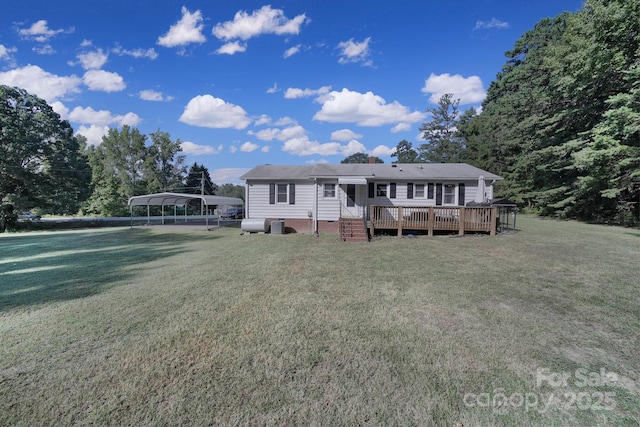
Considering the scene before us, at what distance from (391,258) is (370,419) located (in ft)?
20.5

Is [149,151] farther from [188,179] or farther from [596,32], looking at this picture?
[596,32]

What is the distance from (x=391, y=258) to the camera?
8.40 metres

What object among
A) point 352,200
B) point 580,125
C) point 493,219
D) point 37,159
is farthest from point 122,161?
point 580,125

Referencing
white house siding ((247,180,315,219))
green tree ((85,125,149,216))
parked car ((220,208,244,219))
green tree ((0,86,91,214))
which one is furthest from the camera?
green tree ((85,125,149,216))

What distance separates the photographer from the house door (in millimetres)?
14609

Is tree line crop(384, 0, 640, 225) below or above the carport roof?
above

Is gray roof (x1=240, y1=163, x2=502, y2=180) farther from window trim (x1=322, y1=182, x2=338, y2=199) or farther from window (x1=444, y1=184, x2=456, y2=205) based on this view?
window (x1=444, y1=184, x2=456, y2=205)

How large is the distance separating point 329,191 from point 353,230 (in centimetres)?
297

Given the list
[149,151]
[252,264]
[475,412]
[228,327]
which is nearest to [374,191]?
[252,264]

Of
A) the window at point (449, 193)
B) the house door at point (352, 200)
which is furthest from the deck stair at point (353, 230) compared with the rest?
the window at point (449, 193)

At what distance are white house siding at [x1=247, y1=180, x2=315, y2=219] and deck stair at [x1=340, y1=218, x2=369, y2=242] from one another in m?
2.94

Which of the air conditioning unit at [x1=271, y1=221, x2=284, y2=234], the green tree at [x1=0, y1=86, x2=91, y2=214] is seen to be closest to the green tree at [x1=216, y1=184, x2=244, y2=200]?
the green tree at [x1=0, y1=86, x2=91, y2=214]

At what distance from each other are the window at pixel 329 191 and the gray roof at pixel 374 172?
1.98 feet

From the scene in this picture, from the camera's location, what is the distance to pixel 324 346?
3.48 metres
